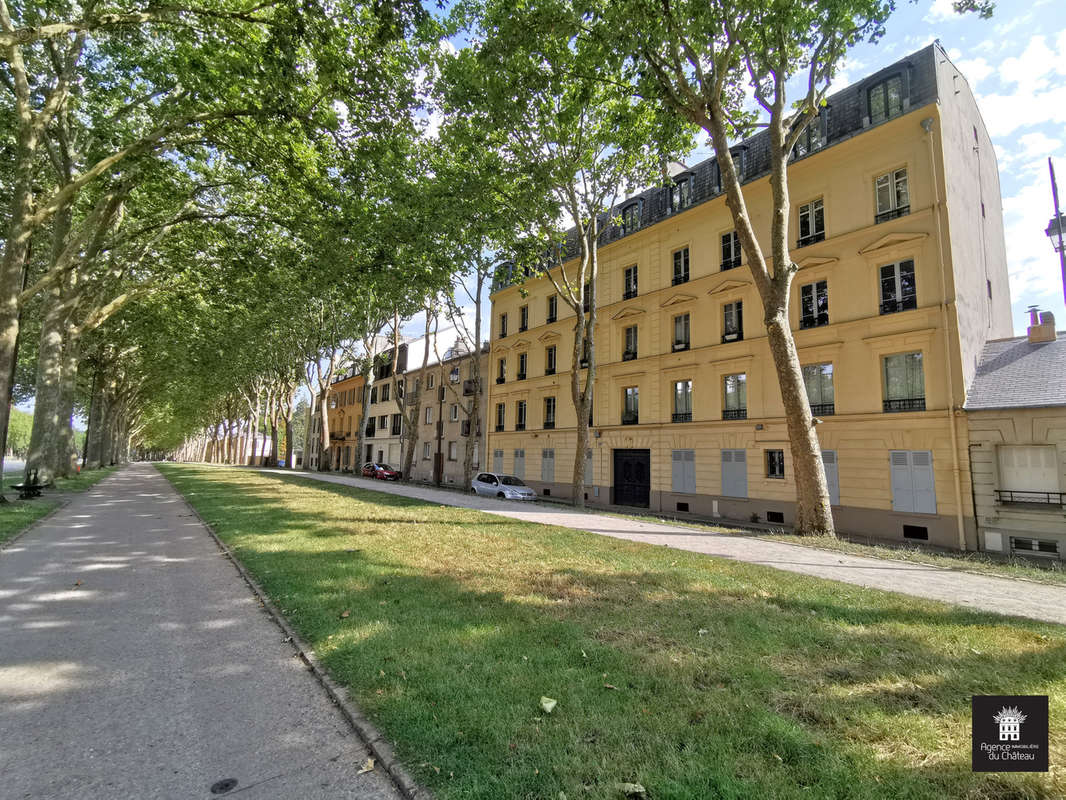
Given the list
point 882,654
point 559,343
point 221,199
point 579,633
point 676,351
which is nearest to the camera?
point 882,654

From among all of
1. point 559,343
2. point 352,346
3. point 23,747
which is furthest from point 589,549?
point 352,346

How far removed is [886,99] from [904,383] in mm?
10054

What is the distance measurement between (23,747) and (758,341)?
21.6 metres

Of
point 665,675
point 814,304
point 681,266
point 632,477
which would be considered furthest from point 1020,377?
point 665,675

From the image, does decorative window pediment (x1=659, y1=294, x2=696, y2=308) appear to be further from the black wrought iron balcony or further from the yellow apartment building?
the black wrought iron balcony

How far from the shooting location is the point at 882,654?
14.1 ft

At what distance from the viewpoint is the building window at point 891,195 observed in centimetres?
1741

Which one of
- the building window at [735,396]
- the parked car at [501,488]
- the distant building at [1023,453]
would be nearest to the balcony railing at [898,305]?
the distant building at [1023,453]

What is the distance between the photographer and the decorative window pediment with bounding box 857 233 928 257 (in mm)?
16859

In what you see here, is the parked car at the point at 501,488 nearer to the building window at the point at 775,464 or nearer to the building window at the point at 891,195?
the building window at the point at 775,464

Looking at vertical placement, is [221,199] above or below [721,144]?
above

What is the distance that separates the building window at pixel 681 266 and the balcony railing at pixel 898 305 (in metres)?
8.19

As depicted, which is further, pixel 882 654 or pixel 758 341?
pixel 758 341

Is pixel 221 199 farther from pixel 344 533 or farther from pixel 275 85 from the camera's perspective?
pixel 344 533
